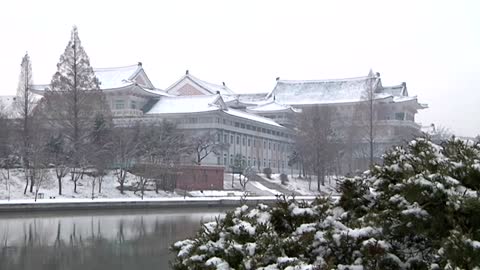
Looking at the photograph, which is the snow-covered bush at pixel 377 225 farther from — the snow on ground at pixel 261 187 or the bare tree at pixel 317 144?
the bare tree at pixel 317 144

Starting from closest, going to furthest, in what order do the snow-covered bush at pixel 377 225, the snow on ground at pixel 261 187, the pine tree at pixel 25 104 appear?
the snow-covered bush at pixel 377 225
the pine tree at pixel 25 104
the snow on ground at pixel 261 187

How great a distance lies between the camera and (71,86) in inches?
1196

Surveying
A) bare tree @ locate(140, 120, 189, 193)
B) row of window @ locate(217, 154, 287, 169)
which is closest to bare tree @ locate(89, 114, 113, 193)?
bare tree @ locate(140, 120, 189, 193)

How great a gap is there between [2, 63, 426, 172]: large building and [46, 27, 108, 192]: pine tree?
7.40ft

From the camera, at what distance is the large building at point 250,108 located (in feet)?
127

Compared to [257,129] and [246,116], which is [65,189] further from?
[257,129]

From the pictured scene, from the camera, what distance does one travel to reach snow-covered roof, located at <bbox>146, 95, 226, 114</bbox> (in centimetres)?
3856

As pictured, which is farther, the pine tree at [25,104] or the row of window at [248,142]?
the row of window at [248,142]

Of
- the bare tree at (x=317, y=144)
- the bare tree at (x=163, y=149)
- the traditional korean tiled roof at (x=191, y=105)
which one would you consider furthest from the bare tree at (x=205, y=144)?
the bare tree at (x=317, y=144)

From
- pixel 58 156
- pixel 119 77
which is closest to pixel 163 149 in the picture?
pixel 58 156

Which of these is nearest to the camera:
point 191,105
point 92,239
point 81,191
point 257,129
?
point 92,239

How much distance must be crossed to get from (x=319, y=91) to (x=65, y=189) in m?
30.6

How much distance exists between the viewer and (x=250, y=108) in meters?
50.1

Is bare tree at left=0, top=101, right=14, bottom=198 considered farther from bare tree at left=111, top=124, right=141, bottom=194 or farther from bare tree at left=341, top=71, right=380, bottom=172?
bare tree at left=341, top=71, right=380, bottom=172
